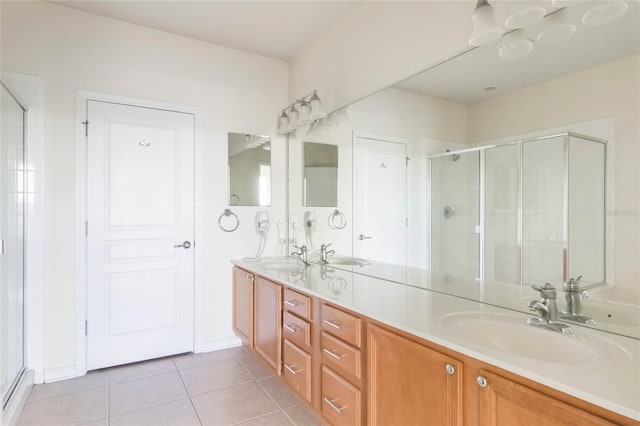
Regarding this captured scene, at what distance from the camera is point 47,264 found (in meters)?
2.50

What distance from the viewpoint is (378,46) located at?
2283 millimetres

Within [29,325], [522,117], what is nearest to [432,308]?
[522,117]

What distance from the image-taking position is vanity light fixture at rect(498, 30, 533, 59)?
145cm

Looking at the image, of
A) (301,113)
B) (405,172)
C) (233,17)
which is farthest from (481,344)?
(233,17)

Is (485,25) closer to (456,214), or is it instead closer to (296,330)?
(456,214)

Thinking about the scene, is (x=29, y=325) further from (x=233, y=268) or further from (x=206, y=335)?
(x=233, y=268)

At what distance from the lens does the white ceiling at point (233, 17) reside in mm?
2510

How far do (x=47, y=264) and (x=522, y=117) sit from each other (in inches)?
121

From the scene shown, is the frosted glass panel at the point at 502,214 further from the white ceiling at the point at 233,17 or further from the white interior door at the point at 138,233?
the white interior door at the point at 138,233

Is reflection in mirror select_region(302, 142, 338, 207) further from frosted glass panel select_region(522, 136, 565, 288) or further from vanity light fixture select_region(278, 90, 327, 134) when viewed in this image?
frosted glass panel select_region(522, 136, 565, 288)

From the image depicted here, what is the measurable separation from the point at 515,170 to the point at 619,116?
40 cm

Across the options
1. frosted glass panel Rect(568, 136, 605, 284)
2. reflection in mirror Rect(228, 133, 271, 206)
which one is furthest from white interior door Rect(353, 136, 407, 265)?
reflection in mirror Rect(228, 133, 271, 206)

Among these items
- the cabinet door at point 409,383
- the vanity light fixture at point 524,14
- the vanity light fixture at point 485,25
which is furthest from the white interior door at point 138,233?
the vanity light fixture at point 524,14

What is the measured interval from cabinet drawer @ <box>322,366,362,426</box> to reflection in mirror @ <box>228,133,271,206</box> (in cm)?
184
